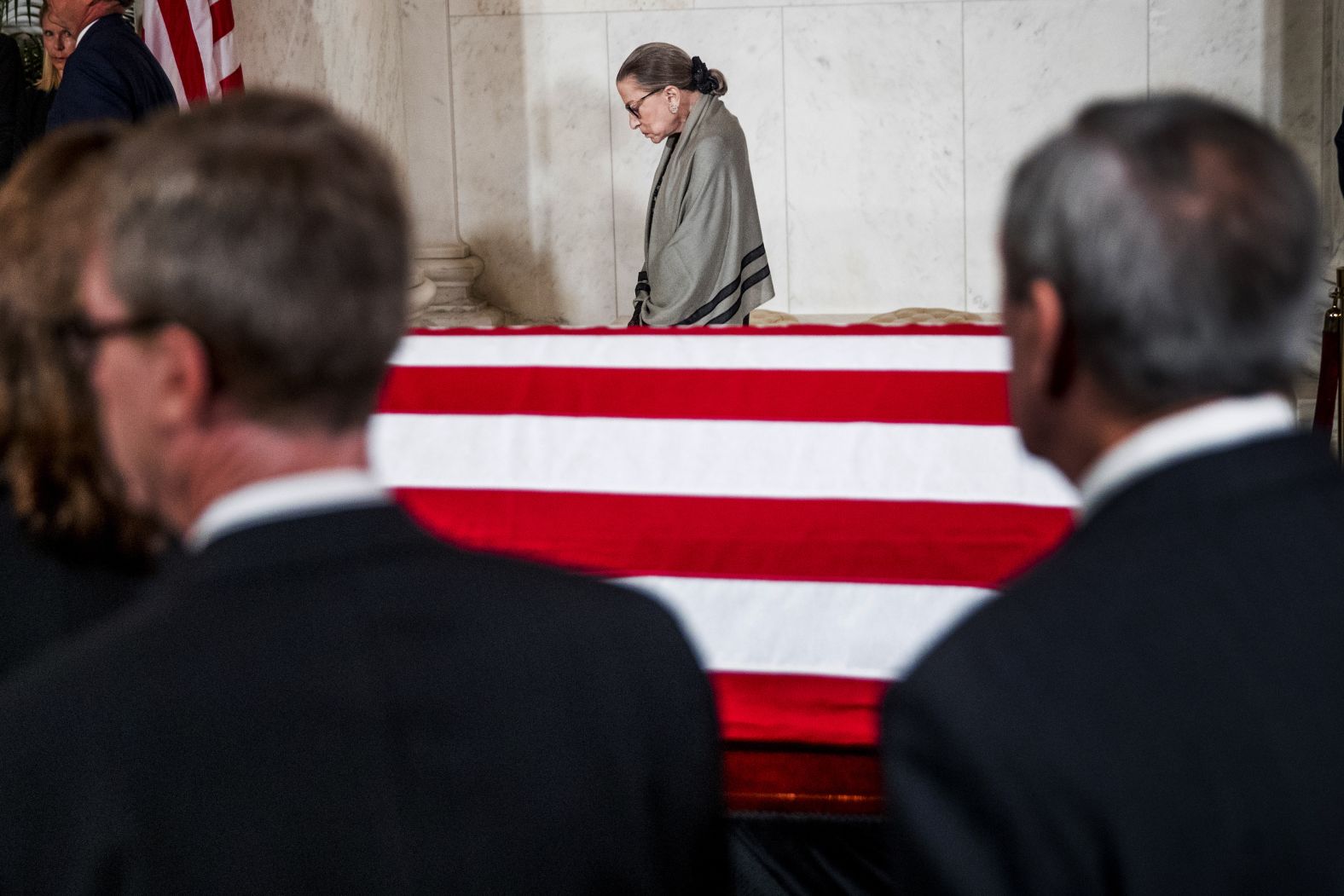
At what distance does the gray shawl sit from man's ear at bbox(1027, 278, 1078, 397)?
3.73m

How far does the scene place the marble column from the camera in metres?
6.04

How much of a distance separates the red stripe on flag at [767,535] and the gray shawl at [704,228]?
2247 mm

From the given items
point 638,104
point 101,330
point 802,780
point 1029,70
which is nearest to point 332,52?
point 638,104

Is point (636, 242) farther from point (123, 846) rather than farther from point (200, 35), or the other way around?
point (123, 846)

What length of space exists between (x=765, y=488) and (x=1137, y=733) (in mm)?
1639

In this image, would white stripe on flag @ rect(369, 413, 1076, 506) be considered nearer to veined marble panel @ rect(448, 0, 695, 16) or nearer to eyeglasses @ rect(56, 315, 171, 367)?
eyeglasses @ rect(56, 315, 171, 367)

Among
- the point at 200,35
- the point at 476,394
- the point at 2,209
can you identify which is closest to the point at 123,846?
the point at 2,209

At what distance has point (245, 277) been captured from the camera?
776 millimetres

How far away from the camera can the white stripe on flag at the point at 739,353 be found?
8.66 ft

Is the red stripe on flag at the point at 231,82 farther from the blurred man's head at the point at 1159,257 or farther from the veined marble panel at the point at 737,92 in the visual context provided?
the blurred man's head at the point at 1159,257

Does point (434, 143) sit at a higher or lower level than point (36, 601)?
higher

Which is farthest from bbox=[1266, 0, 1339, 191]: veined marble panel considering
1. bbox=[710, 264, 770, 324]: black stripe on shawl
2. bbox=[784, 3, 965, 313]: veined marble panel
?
bbox=[710, 264, 770, 324]: black stripe on shawl

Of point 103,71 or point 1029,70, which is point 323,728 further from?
point 1029,70

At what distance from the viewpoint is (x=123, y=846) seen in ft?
2.63
